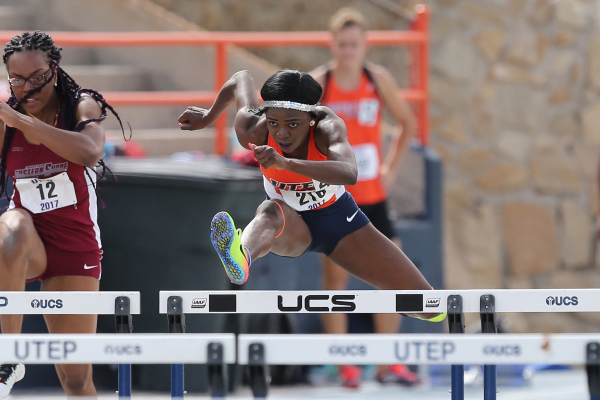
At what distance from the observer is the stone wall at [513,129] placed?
923cm

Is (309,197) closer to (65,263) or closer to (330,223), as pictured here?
(330,223)

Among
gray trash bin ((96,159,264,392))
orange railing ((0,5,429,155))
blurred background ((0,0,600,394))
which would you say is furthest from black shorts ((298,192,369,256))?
blurred background ((0,0,600,394))

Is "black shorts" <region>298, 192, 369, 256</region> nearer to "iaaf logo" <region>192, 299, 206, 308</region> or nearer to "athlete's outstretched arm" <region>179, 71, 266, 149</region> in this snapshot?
"athlete's outstretched arm" <region>179, 71, 266, 149</region>

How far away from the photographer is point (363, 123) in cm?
720

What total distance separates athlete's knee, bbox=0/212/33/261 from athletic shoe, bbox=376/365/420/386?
128 inches

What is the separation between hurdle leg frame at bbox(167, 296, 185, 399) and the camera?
4.29 meters

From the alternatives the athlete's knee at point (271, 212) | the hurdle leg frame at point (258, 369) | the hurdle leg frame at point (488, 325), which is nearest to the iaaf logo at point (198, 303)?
the athlete's knee at point (271, 212)

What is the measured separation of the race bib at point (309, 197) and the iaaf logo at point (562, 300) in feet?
3.42

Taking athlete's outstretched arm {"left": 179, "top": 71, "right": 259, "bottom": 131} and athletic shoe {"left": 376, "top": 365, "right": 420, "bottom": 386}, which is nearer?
athlete's outstretched arm {"left": 179, "top": 71, "right": 259, "bottom": 131}

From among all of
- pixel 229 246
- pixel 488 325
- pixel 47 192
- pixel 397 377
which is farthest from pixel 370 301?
pixel 397 377

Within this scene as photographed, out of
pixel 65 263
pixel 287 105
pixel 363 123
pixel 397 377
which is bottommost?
pixel 397 377

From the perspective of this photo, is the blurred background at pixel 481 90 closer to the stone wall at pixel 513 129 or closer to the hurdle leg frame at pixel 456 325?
the stone wall at pixel 513 129

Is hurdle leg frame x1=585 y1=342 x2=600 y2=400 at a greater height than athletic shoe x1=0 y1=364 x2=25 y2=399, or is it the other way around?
hurdle leg frame x1=585 y1=342 x2=600 y2=400

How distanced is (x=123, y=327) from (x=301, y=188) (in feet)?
3.17
